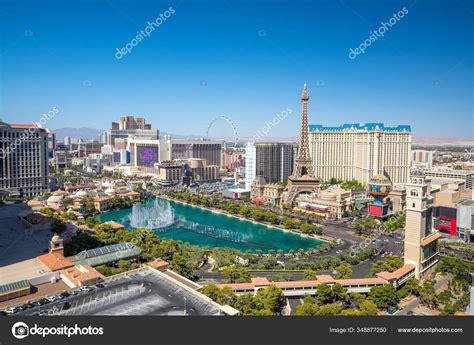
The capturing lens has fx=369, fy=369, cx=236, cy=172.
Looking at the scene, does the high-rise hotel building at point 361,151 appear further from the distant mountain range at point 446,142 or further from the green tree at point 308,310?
the green tree at point 308,310

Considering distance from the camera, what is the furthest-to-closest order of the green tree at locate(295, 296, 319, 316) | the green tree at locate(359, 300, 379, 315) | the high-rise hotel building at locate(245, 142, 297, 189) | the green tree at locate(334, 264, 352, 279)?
the high-rise hotel building at locate(245, 142, 297, 189), the green tree at locate(334, 264, 352, 279), the green tree at locate(359, 300, 379, 315), the green tree at locate(295, 296, 319, 316)

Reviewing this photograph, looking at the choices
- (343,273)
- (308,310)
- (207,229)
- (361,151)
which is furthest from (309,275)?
(361,151)

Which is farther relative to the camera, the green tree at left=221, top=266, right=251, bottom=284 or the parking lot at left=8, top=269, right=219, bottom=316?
the green tree at left=221, top=266, right=251, bottom=284

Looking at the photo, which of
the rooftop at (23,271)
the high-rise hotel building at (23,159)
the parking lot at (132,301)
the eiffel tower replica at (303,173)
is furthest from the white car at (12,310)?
the high-rise hotel building at (23,159)

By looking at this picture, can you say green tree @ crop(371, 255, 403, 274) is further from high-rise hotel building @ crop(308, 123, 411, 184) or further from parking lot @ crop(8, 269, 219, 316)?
high-rise hotel building @ crop(308, 123, 411, 184)

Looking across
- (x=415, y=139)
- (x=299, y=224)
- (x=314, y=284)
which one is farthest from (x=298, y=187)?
(x=314, y=284)

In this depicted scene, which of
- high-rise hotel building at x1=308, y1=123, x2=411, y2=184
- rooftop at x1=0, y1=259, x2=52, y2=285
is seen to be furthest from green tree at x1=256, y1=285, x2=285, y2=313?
high-rise hotel building at x1=308, y1=123, x2=411, y2=184
